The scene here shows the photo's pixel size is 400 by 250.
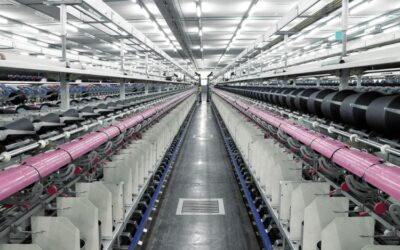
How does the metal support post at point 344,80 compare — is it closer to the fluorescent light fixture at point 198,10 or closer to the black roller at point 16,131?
the black roller at point 16,131

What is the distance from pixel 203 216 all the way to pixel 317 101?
2681 millimetres

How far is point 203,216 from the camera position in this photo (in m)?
5.35

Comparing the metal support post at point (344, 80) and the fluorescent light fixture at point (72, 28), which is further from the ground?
the fluorescent light fixture at point (72, 28)

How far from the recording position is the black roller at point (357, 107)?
8.23 ft

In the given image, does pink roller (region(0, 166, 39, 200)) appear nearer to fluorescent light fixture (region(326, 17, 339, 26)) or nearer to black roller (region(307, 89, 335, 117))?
black roller (region(307, 89, 335, 117))

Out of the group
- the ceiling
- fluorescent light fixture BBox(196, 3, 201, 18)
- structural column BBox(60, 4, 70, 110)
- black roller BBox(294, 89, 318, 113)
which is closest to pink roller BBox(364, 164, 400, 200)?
black roller BBox(294, 89, 318, 113)

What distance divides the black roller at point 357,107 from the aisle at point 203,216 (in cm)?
236

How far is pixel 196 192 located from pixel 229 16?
800 centimetres

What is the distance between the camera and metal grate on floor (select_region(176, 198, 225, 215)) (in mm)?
5520

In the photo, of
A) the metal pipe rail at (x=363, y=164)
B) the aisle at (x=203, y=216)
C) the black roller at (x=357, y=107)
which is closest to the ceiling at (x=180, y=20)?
the aisle at (x=203, y=216)

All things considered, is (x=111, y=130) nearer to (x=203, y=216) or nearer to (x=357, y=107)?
(x=203, y=216)

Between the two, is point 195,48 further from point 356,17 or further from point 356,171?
point 356,171

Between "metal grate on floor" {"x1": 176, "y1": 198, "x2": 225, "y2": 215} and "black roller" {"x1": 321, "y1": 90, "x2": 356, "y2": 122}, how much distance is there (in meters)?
2.82

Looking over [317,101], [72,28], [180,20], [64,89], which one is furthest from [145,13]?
[317,101]
